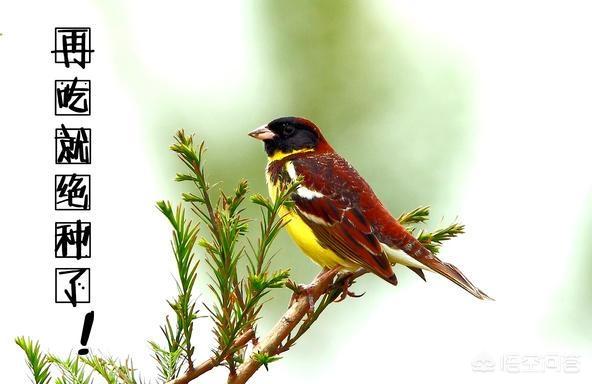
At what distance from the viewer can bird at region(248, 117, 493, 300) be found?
6.63 feet

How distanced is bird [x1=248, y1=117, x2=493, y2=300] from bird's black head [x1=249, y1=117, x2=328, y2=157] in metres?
0.02

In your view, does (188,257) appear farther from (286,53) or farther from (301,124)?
(286,53)

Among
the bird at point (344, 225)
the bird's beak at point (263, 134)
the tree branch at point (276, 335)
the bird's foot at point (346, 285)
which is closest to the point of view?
the tree branch at point (276, 335)

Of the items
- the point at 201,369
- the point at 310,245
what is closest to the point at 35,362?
the point at 201,369

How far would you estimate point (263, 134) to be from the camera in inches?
94.0

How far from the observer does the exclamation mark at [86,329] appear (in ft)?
5.31

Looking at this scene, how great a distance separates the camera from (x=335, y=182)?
87.0 inches

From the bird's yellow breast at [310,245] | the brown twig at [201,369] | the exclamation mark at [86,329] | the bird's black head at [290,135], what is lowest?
the exclamation mark at [86,329]

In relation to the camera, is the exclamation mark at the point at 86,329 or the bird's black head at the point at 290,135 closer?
the exclamation mark at the point at 86,329

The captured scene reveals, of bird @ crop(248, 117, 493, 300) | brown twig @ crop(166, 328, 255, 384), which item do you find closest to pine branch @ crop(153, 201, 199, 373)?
brown twig @ crop(166, 328, 255, 384)

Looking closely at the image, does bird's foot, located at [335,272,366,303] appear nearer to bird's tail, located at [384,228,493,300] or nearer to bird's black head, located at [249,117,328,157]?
bird's tail, located at [384,228,493,300]

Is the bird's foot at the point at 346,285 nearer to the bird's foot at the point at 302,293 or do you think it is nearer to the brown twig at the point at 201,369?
the bird's foot at the point at 302,293

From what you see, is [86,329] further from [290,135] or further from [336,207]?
[290,135]

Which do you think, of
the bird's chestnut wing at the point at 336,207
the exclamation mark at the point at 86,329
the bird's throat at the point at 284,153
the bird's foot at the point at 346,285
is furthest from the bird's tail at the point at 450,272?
the exclamation mark at the point at 86,329
